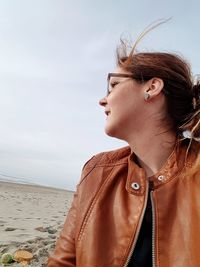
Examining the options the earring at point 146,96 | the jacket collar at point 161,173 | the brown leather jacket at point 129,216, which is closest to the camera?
the brown leather jacket at point 129,216

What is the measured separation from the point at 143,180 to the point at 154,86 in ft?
2.43

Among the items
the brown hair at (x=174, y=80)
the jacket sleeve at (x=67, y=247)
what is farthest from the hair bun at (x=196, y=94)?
the jacket sleeve at (x=67, y=247)

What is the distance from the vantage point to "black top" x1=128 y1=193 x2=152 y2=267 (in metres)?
2.12

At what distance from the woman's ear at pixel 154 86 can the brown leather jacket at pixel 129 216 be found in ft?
1.49

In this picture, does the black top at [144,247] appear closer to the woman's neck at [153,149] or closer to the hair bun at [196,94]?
the woman's neck at [153,149]

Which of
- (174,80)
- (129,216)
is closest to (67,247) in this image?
(129,216)

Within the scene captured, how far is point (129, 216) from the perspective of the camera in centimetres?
219

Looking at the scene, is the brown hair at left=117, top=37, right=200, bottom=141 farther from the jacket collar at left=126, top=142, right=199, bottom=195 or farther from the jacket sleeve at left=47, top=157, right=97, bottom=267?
the jacket sleeve at left=47, top=157, right=97, bottom=267

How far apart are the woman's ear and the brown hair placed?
3 cm

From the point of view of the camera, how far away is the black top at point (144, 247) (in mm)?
2115

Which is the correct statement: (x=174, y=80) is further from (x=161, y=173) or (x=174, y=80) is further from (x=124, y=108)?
(x=161, y=173)

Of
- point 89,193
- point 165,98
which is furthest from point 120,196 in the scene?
point 165,98

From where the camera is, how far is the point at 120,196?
231cm

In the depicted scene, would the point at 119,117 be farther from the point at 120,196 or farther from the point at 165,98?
the point at 120,196
